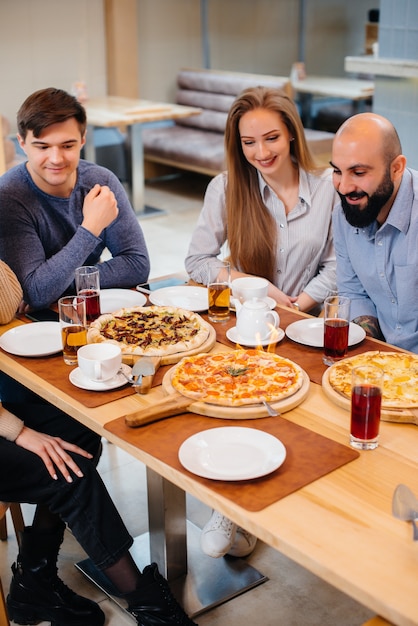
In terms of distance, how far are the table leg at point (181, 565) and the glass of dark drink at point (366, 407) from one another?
0.72m

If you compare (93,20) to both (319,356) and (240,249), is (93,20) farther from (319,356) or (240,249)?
(319,356)

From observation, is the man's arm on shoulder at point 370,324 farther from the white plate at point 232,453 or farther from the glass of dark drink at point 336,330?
the white plate at point 232,453

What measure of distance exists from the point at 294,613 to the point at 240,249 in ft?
4.04

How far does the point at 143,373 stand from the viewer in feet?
6.08

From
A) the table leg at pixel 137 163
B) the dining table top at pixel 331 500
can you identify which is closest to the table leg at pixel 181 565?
the dining table top at pixel 331 500

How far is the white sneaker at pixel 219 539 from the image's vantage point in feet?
7.41

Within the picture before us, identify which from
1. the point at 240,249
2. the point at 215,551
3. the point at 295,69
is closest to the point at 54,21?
the point at 295,69

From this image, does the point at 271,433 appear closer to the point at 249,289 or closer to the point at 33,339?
the point at 249,289

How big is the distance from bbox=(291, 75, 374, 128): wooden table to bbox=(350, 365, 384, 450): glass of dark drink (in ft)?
18.8

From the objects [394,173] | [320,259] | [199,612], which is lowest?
[199,612]

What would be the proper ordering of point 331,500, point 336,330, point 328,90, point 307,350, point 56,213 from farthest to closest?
point 328,90 → point 56,213 → point 307,350 → point 336,330 → point 331,500

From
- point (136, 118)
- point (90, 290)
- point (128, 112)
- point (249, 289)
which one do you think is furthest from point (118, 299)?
point (128, 112)

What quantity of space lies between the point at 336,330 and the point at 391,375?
7.1 inches

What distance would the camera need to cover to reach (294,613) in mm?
2193
